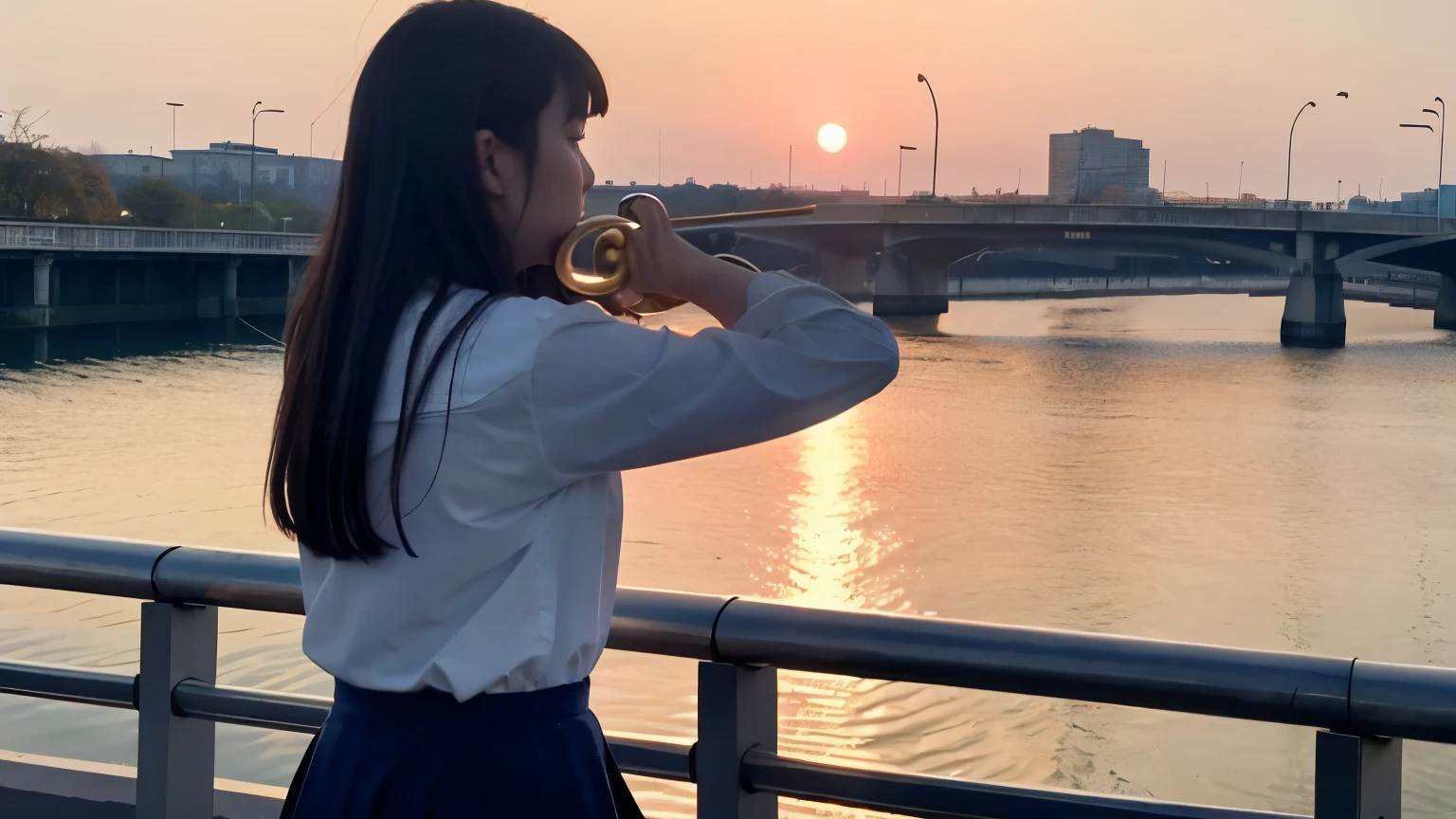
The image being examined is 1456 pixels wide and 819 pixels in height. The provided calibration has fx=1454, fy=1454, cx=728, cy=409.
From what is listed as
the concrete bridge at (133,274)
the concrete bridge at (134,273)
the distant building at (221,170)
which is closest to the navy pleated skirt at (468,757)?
the concrete bridge at (133,274)

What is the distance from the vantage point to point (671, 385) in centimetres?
118

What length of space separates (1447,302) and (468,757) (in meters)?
57.4

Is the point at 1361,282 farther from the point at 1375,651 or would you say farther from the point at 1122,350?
the point at 1375,651

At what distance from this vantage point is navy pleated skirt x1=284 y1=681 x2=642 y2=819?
127cm

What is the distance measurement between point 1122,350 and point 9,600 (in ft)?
111

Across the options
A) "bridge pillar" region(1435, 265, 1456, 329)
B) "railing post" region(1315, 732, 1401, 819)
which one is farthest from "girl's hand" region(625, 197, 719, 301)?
"bridge pillar" region(1435, 265, 1456, 329)

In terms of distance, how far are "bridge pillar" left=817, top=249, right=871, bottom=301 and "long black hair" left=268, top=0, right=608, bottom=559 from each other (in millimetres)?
48674

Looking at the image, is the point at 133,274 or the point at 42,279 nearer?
the point at 42,279

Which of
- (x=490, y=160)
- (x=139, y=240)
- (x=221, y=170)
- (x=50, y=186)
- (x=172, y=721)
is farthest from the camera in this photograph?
(x=221, y=170)

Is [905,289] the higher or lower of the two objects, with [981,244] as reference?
lower

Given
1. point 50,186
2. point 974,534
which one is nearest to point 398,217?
point 974,534

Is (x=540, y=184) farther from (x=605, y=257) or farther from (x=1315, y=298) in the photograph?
(x=1315, y=298)

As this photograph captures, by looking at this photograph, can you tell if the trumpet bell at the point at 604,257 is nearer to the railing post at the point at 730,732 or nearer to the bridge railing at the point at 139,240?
the railing post at the point at 730,732

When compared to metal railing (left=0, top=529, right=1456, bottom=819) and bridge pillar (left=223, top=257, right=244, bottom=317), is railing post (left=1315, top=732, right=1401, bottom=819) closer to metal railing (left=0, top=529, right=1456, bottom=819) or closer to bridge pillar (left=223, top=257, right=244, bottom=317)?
metal railing (left=0, top=529, right=1456, bottom=819)
